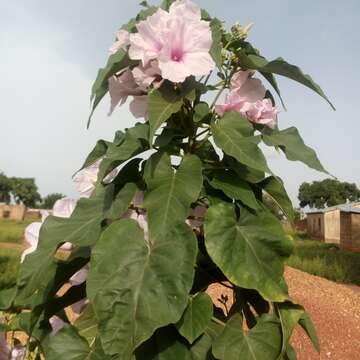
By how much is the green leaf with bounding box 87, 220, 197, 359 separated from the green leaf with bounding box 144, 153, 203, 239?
0.08 ft

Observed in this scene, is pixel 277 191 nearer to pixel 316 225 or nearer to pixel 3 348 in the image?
pixel 3 348

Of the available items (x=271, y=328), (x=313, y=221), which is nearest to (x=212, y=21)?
(x=271, y=328)

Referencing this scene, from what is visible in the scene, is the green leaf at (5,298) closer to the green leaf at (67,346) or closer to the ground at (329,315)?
the green leaf at (67,346)

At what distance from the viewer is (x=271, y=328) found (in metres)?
1.04

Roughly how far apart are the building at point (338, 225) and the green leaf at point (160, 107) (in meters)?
14.0

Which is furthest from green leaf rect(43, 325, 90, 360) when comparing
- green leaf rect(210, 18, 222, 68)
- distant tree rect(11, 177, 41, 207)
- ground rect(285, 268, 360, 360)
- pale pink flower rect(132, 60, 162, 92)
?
distant tree rect(11, 177, 41, 207)

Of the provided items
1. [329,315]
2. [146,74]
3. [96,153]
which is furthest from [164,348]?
[329,315]

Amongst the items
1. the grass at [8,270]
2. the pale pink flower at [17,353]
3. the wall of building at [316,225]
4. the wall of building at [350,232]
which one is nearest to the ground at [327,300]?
the grass at [8,270]

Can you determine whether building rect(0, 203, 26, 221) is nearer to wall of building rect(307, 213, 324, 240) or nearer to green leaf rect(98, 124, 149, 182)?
wall of building rect(307, 213, 324, 240)

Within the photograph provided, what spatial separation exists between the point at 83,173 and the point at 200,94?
0.36 m

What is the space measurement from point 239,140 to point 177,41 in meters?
0.24

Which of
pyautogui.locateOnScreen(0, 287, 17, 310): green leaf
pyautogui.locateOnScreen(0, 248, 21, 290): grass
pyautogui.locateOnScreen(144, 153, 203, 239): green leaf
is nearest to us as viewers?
pyautogui.locateOnScreen(144, 153, 203, 239): green leaf

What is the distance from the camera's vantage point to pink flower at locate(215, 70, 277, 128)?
114 centimetres

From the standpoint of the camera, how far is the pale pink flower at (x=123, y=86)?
43.6 inches
